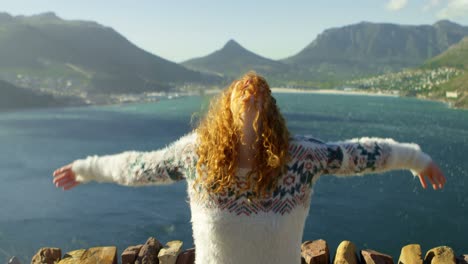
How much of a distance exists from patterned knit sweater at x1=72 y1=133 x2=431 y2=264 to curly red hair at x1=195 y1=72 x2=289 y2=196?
4cm

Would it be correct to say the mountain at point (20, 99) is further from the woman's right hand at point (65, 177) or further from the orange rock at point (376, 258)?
the woman's right hand at point (65, 177)

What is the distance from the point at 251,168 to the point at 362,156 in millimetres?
364

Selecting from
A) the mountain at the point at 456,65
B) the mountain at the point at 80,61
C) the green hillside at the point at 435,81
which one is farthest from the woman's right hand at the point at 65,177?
the mountain at the point at 80,61

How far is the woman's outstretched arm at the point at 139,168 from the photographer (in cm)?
145

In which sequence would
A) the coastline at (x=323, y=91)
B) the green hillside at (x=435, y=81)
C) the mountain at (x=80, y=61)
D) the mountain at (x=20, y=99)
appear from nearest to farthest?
the mountain at (x=20, y=99), the green hillside at (x=435, y=81), the mountain at (x=80, y=61), the coastline at (x=323, y=91)

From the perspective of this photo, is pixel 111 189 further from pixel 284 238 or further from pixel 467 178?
pixel 284 238

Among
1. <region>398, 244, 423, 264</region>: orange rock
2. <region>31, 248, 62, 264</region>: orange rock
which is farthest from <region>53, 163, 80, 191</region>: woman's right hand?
<region>398, 244, 423, 264</region>: orange rock

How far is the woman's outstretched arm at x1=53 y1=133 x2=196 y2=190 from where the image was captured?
1.45 m

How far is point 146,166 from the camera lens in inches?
58.7

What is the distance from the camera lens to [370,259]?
2.73 metres

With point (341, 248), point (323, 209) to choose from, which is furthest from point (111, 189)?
point (341, 248)

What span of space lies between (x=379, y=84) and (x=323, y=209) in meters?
131

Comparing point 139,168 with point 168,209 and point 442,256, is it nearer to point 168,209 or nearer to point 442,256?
point 442,256

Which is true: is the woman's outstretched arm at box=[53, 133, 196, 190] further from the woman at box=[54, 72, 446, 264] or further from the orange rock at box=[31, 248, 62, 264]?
the orange rock at box=[31, 248, 62, 264]
